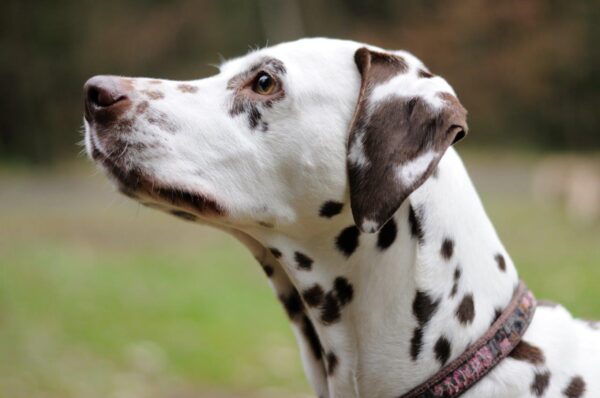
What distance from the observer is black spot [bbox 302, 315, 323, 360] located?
132 inches

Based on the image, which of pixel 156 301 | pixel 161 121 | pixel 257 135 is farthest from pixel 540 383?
pixel 156 301

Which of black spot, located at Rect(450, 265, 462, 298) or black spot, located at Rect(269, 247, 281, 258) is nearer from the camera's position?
black spot, located at Rect(450, 265, 462, 298)

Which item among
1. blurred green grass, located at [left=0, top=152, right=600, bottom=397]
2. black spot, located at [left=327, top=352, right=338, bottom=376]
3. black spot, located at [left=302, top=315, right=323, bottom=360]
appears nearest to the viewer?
black spot, located at [left=327, top=352, right=338, bottom=376]

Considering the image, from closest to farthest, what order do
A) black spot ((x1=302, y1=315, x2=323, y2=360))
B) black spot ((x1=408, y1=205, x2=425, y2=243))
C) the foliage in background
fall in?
black spot ((x1=408, y1=205, x2=425, y2=243)), black spot ((x1=302, y1=315, x2=323, y2=360)), the foliage in background

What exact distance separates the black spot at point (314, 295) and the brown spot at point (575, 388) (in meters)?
0.89

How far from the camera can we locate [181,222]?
14719 millimetres

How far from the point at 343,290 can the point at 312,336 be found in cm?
28

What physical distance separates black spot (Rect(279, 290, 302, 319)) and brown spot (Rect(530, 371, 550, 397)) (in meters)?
0.87

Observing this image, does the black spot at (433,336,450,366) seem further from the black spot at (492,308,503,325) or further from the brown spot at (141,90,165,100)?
the brown spot at (141,90,165,100)

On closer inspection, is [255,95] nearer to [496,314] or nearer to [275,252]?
[275,252]

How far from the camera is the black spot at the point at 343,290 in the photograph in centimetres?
319

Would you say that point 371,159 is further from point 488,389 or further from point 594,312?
point 594,312

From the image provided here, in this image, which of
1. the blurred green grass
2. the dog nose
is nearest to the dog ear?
the dog nose

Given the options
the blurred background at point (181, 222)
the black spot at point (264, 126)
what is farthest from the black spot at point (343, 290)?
the blurred background at point (181, 222)
